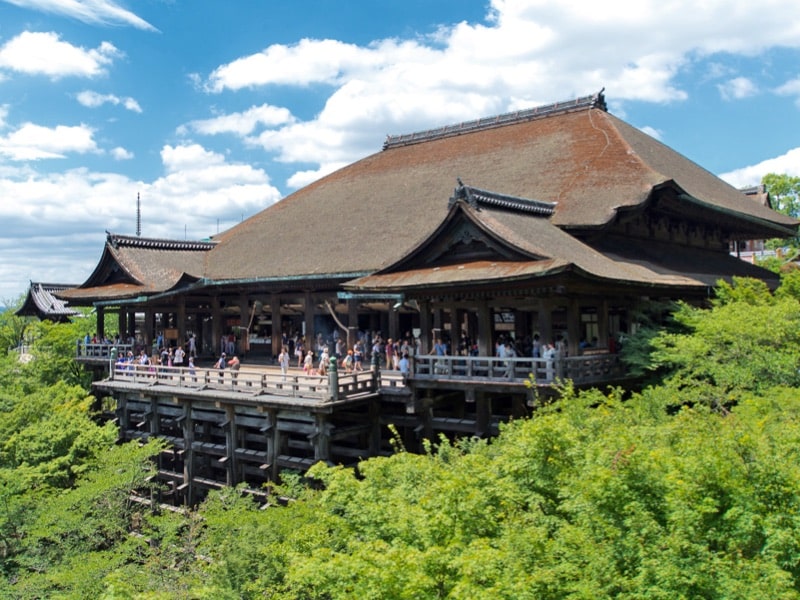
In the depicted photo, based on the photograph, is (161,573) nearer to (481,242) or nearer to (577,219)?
(481,242)

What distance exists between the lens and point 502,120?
117ft

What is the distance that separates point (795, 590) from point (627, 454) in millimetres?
2627

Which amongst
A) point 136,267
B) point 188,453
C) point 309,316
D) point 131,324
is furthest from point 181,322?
point 188,453

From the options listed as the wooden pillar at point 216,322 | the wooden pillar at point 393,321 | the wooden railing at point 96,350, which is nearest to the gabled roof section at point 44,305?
the wooden railing at point 96,350

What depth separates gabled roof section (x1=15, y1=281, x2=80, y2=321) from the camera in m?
47.8

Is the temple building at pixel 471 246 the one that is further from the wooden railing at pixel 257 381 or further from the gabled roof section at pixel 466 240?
the wooden railing at pixel 257 381

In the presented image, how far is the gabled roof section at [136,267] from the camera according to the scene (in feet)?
106

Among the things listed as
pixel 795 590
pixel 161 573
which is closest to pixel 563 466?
pixel 795 590

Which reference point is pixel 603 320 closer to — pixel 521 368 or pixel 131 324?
pixel 521 368

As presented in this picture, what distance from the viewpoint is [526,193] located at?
26797 mm

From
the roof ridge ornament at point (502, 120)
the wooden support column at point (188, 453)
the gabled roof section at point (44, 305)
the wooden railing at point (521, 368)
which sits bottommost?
the wooden support column at point (188, 453)

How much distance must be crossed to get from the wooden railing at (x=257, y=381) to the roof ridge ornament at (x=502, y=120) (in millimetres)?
16814

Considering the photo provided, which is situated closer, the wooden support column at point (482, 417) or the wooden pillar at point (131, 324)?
the wooden support column at point (482, 417)

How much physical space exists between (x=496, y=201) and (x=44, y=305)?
38.7m
